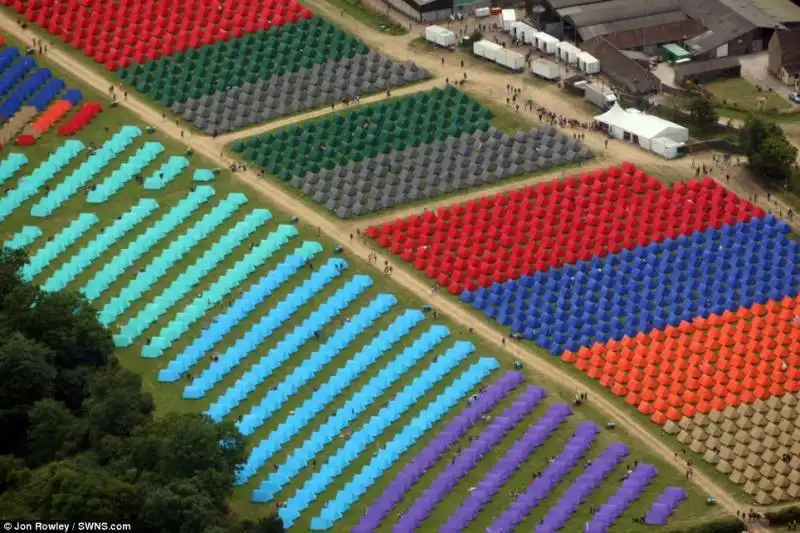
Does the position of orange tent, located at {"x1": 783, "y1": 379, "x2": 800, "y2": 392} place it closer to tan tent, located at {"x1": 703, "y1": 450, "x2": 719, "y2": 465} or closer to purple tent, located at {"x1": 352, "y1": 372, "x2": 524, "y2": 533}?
tan tent, located at {"x1": 703, "y1": 450, "x2": 719, "y2": 465}

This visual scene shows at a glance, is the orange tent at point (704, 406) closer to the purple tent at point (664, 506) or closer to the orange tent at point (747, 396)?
the orange tent at point (747, 396)

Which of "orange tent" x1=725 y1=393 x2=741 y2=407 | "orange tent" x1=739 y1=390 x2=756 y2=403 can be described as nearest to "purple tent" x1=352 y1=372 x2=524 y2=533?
"orange tent" x1=725 y1=393 x2=741 y2=407

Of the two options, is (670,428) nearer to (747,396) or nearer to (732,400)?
(732,400)

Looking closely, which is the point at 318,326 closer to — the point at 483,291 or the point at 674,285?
the point at 483,291

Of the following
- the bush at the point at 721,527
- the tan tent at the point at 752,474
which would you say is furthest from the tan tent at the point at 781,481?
the bush at the point at 721,527

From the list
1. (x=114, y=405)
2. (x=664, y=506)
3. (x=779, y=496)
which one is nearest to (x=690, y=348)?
(x=779, y=496)
